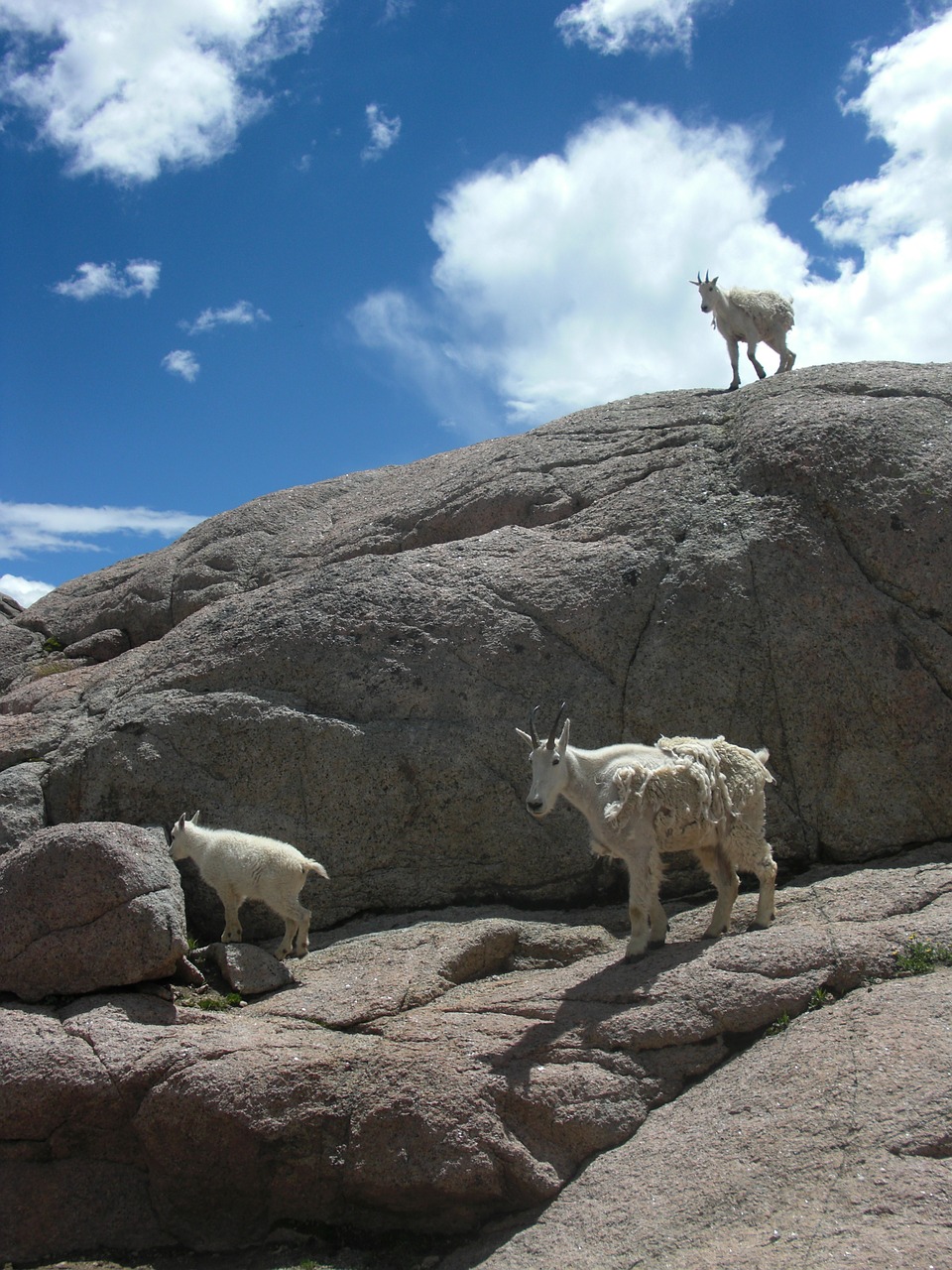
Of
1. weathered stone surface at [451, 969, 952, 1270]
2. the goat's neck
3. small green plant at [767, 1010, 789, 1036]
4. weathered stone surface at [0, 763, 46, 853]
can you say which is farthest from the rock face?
weathered stone surface at [451, 969, 952, 1270]

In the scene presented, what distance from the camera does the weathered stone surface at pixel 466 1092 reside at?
6.68 m

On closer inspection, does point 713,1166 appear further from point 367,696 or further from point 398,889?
point 367,696

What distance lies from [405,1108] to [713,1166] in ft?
7.07

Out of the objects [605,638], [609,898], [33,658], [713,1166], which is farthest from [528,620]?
[33,658]

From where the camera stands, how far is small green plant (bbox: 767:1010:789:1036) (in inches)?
297

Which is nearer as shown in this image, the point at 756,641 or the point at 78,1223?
the point at 78,1223

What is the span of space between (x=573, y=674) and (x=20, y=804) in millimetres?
6521

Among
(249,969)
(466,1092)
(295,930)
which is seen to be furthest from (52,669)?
(466,1092)

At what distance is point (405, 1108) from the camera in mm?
7211

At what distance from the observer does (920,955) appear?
7.84 m

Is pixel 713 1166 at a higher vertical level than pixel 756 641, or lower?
lower

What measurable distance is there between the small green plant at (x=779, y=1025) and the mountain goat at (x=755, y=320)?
38.8ft

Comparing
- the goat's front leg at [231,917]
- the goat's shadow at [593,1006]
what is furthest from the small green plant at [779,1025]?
the goat's front leg at [231,917]

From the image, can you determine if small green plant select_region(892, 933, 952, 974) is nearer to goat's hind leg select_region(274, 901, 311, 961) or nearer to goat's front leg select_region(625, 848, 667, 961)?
goat's front leg select_region(625, 848, 667, 961)
